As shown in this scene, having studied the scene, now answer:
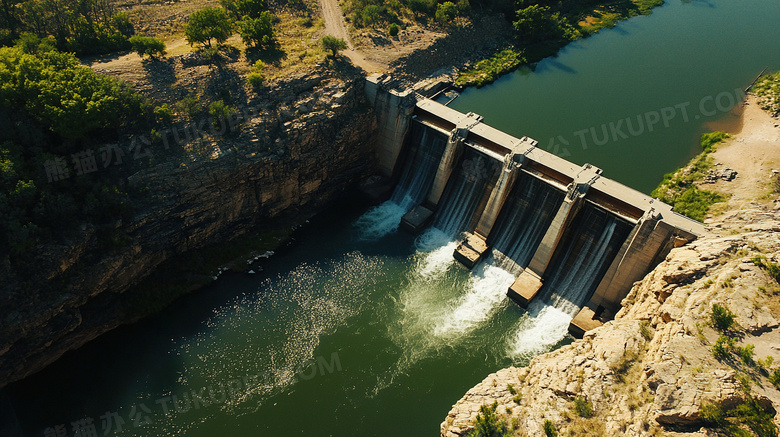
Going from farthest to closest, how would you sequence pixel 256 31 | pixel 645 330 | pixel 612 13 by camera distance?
pixel 612 13, pixel 256 31, pixel 645 330

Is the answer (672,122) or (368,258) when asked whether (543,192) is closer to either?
(368,258)

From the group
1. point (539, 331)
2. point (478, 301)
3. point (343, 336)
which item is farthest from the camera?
point (478, 301)

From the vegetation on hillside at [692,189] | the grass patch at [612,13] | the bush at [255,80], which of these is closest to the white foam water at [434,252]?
the vegetation on hillside at [692,189]

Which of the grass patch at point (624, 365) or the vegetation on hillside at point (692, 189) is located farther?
the vegetation on hillside at point (692, 189)

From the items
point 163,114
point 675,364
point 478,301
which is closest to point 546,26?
point 478,301

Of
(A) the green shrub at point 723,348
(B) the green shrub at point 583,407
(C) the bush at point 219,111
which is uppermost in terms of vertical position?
(A) the green shrub at point 723,348

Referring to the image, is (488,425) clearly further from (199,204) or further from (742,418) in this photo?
(199,204)

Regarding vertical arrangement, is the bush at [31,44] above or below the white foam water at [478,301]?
above

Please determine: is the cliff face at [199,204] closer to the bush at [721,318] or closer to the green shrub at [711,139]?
the bush at [721,318]
